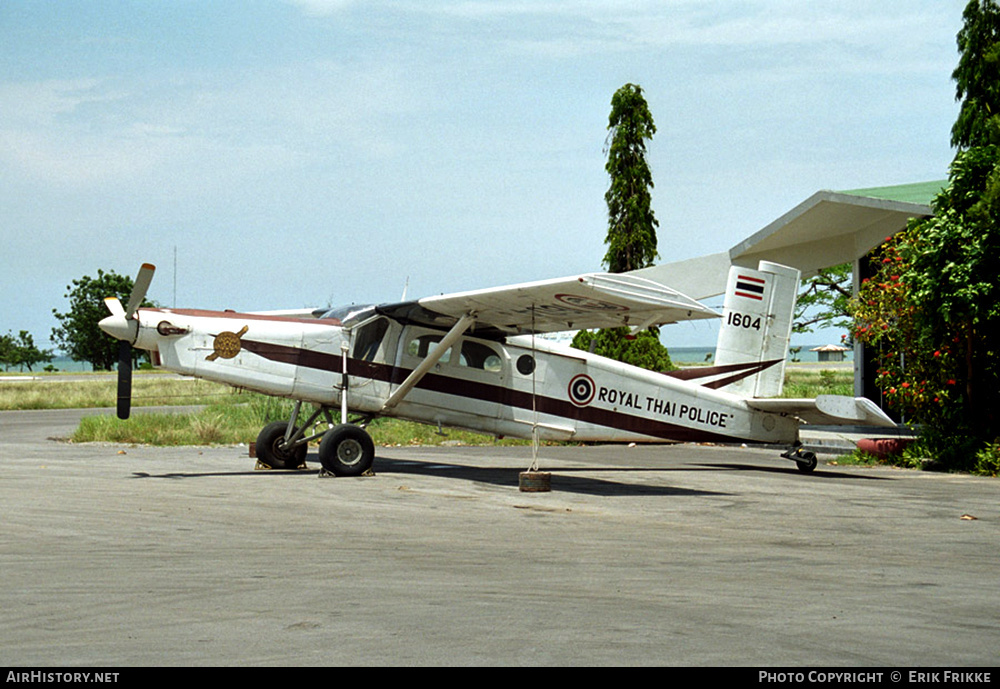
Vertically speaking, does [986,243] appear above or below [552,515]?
above

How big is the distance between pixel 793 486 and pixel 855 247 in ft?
32.8

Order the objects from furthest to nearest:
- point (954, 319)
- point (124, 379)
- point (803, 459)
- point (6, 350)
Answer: point (6, 350) < point (803, 459) < point (954, 319) < point (124, 379)

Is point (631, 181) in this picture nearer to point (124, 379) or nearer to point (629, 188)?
point (629, 188)

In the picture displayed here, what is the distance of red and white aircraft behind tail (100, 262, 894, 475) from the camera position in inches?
516

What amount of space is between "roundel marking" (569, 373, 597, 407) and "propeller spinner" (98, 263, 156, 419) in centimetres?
624

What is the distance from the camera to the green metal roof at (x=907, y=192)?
2065 centimetres

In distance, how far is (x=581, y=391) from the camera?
1527cm

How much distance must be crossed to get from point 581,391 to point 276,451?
15.1ft

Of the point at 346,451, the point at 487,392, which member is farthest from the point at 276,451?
the point at 487,392

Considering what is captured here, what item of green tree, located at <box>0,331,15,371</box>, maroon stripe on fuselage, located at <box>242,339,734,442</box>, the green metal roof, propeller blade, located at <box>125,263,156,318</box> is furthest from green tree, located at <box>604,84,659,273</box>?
green tree, located at <box>0,331,15,371</box>

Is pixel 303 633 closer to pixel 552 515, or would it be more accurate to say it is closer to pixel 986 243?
pixel 552 515
